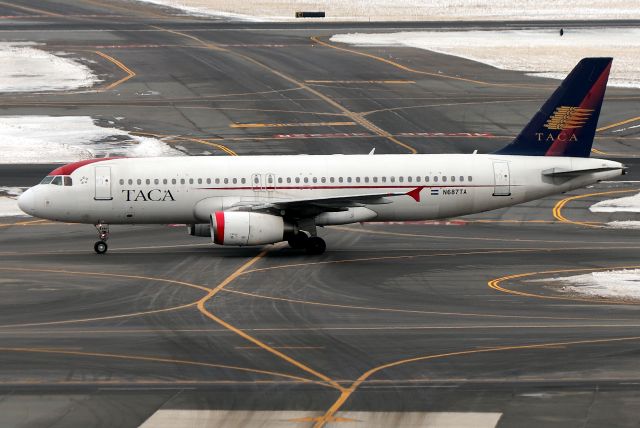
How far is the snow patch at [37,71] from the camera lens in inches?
4599

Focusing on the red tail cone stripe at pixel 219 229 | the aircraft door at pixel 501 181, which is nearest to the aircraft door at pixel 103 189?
the red tail cone stripe at pixel 219 229

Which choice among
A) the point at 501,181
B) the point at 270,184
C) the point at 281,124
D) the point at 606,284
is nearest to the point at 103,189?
the point at 270,184

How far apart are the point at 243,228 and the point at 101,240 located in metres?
7.84

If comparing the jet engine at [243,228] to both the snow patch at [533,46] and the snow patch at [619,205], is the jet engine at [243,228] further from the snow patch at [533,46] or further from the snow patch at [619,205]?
the snow patch at [533,46]

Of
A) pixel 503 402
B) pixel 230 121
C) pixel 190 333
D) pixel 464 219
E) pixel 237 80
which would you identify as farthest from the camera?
pixel 237 80

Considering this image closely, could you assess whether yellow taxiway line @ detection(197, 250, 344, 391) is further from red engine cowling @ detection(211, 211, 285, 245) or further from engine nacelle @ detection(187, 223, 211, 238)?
engine nacelle @ detection(187, 223, 211, 238)

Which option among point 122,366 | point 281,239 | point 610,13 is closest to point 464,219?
point 281,239

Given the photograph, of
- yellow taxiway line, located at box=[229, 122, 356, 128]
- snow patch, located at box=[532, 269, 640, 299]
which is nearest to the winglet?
snow patch, located at box=[532, 269, 640, 299]

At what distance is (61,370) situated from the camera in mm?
42812

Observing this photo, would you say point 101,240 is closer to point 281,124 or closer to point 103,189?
point 103,189

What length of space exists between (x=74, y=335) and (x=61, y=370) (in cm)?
497

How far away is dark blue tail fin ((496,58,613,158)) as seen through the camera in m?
64.9

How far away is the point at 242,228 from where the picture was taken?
60688 mm

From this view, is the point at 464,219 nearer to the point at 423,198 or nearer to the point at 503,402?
the point at 423,198
